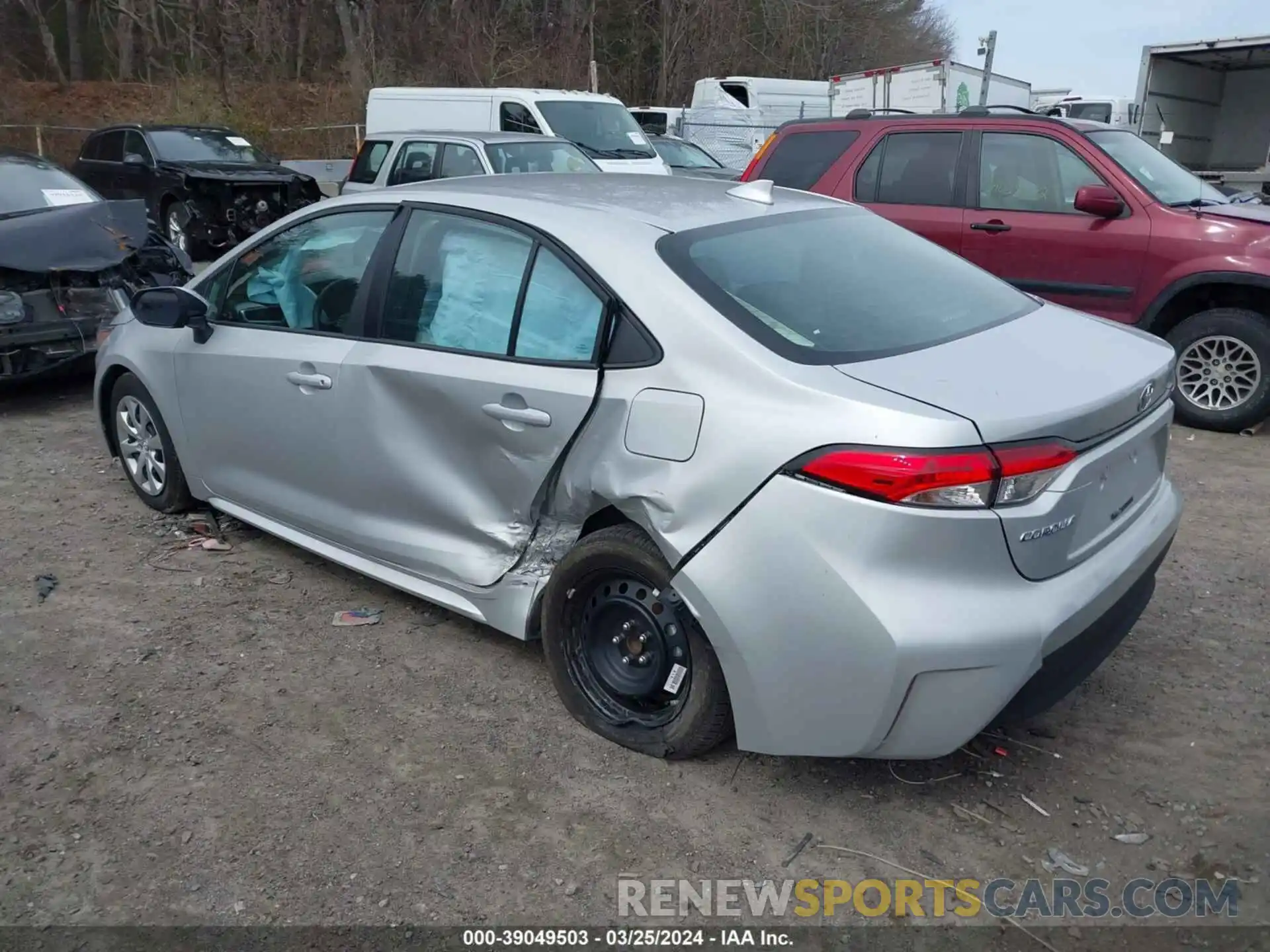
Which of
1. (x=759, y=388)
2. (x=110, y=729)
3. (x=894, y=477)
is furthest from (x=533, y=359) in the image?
(x=110, y=729)

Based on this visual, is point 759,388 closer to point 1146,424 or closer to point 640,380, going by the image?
point 640,380

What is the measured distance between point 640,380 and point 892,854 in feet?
4.70

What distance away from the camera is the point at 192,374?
4391mm

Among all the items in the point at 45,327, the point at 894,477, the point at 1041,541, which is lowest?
the point at 45,327

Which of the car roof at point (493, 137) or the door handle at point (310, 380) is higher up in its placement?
the car roof at point (493, 137)

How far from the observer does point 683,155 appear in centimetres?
1645

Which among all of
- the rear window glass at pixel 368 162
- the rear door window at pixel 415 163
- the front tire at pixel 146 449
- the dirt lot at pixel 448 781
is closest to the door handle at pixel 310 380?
the dirt lot at pixel 448 781

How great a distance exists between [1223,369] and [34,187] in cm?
808

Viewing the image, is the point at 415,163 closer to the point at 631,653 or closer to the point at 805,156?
the point at 805,156

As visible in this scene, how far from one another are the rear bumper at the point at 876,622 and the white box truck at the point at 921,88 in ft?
58.8

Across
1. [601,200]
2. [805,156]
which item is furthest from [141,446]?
[805,156]

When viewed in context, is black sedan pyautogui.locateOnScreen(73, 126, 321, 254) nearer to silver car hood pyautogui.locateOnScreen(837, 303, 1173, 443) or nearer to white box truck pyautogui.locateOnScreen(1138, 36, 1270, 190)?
silver car hood pyautogui.locateOnScreen(837, 303, 1173, 443)

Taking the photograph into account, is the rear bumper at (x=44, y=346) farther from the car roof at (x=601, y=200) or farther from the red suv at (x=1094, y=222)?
the red suv at (x=1094, y=222)

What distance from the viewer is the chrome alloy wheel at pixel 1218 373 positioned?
632 cm
